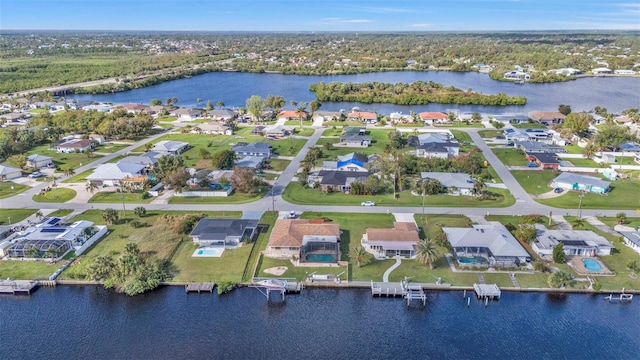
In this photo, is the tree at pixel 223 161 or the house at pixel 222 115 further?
the house at pixel 222 115

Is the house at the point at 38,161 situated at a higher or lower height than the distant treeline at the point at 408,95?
lower

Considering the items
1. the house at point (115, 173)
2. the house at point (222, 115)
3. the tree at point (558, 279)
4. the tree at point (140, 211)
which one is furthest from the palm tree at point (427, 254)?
the house at point (222, 115)

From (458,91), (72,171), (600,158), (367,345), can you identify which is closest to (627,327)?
(367,345)

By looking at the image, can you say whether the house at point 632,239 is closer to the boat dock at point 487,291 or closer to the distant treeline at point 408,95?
the boat dock at point 487,291

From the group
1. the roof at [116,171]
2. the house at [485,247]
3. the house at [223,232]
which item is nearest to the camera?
the house at [485,247]

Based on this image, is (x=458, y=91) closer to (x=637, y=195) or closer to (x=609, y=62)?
(x=637, y=195)

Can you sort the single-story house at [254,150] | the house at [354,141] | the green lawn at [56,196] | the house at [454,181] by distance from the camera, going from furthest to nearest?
the house at [354,141] < the single-story house at [254,150] < the house at [454,181] < the green lawn at [56,196]

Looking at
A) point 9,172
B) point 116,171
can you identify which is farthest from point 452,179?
point 9,172

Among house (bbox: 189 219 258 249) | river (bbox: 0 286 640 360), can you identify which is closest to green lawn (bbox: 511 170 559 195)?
river (bbox: 0 286 640 360)

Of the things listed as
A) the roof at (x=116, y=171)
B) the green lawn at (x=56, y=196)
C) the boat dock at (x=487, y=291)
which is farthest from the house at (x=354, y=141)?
the boat dock at (x=487, y=291)

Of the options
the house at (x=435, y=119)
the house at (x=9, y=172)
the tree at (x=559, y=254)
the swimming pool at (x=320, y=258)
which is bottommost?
the swimming pool at (x=320, y=258)
